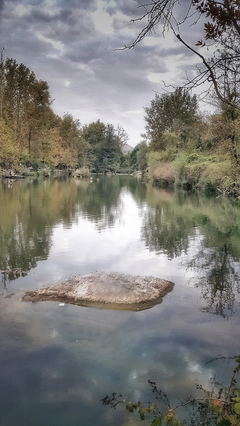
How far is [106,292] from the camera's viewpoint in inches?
258

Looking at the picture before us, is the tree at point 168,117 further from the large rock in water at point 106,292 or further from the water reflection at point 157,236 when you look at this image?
the large rock in water at point 106,292

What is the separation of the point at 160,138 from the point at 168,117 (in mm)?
3676

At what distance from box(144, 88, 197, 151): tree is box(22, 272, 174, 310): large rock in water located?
38160mm

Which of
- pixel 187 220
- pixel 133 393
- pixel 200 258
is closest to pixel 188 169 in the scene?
pixel 187 220

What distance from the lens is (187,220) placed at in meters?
16.4

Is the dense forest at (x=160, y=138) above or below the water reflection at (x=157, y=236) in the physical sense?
above

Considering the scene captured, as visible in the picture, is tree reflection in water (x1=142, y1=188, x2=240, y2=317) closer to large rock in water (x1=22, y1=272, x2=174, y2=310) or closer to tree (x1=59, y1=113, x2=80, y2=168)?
large rock in water (x1=22, y1=272, x2=174, y2=310)

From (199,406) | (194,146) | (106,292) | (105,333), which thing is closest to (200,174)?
(194,146)

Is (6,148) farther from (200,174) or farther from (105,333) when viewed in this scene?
(105,333)

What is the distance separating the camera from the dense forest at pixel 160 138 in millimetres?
26375

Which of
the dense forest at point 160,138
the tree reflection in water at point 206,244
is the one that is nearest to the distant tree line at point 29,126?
the dense forest at point 160,138

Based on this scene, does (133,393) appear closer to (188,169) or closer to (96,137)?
(188,169)

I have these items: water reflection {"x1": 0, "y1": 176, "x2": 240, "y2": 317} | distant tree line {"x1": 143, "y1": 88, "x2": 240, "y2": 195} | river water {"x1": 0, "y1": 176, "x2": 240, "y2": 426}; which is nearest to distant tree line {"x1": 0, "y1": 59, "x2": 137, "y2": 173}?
distant tree line {"x1": 143, "y1": 88, "x2": 240, "y2": 195}

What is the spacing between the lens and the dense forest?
2638cm
